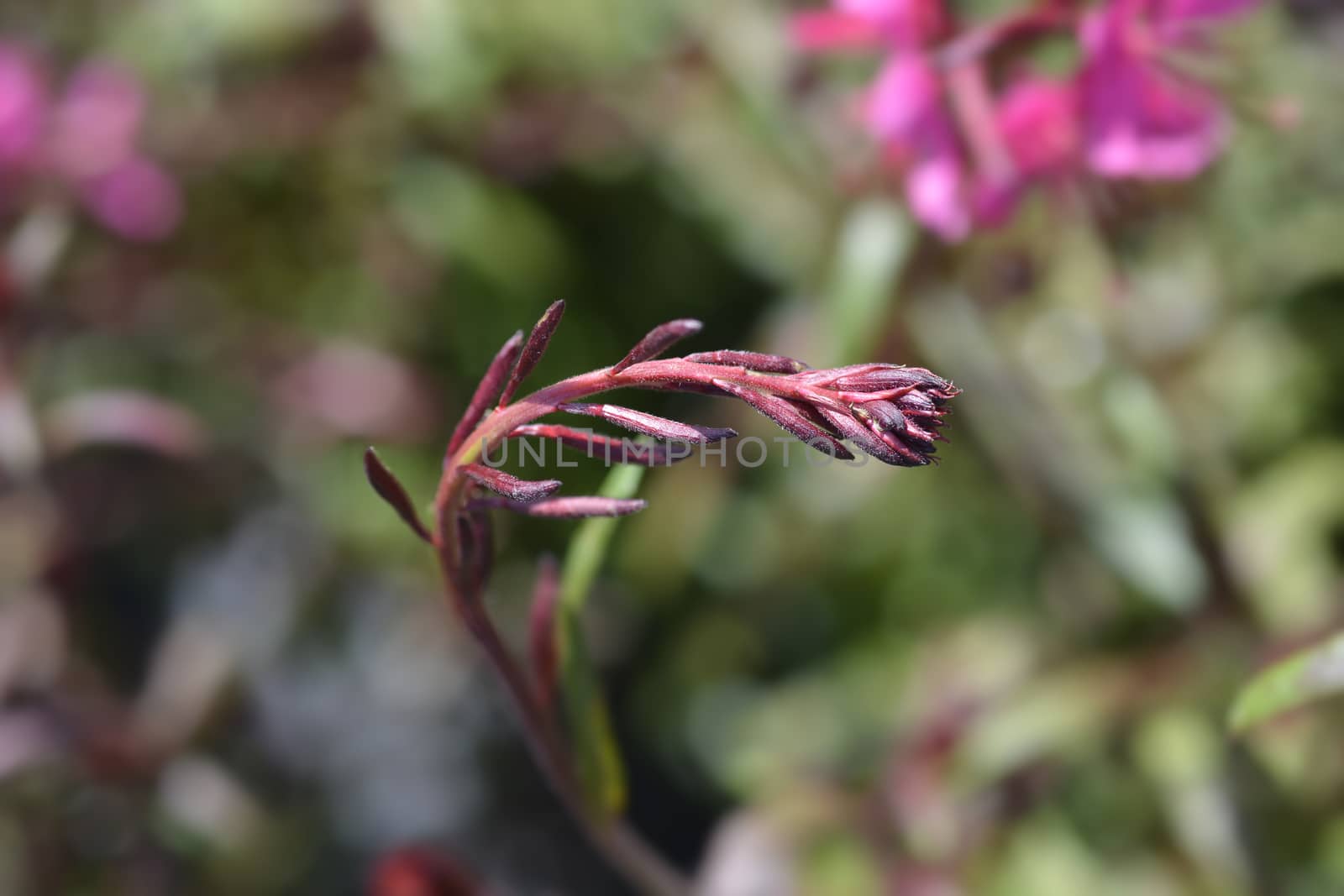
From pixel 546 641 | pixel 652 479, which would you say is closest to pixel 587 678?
pixel 546 641

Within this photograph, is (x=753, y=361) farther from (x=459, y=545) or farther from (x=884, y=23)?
(x=884, y=23)

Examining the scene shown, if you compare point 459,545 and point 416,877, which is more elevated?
point 459,545

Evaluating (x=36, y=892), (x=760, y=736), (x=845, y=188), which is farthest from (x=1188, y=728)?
(x=36, y=892)

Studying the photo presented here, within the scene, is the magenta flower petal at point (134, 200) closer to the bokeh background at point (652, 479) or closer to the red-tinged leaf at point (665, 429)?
the bokeh background at point (652, 479)

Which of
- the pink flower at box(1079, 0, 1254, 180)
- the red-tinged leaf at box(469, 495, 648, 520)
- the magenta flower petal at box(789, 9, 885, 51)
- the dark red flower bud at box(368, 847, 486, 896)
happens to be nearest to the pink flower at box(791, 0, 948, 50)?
the magenta flower petal at box(789, 9, 885, 51)

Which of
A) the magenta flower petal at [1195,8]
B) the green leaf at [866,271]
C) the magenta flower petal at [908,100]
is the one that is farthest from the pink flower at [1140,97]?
the green leaf at [866,271]

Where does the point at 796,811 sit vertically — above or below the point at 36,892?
below

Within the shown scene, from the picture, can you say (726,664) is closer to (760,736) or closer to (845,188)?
(760,736)
